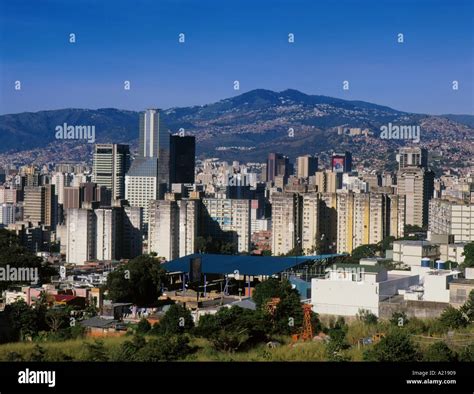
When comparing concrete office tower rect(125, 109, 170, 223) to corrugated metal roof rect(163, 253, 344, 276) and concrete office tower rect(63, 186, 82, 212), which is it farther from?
corrugated metal roof rect(163, 253, 344, 276)

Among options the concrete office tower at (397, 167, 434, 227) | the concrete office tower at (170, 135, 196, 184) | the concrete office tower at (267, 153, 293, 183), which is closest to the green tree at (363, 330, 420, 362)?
the concrete office tower at (397, 167, 434, 227)

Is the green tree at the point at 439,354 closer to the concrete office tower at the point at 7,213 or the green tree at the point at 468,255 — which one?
the green tree at the point at 468,255

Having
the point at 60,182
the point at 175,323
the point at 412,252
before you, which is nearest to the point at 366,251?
the point at 412,252

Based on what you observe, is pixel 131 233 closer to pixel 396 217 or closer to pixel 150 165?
pixel 396 217

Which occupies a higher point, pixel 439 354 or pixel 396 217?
pixel 396 217
